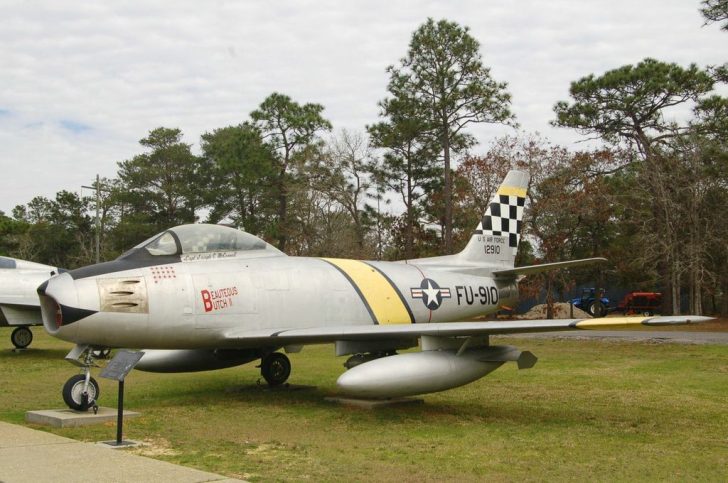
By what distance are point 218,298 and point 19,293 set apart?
1117 cm

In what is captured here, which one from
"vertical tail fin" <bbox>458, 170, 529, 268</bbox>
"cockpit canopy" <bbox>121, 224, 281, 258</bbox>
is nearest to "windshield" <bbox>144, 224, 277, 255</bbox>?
"cockpit canopy" <bbox>121, 224, 281, 258</bbox>

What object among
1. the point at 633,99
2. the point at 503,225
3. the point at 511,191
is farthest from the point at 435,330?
the point at 633,99

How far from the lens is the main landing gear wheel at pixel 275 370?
473 inches

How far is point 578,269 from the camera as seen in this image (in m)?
40.8

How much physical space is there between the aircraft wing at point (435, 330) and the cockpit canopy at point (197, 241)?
4.28ft

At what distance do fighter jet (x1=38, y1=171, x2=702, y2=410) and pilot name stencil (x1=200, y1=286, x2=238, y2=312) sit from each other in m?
0.01

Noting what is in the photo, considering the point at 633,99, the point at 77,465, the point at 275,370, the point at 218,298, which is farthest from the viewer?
the point at 633,99

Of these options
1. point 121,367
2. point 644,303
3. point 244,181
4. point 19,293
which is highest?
point 244,181

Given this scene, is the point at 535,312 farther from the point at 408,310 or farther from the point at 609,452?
the point at 609,452

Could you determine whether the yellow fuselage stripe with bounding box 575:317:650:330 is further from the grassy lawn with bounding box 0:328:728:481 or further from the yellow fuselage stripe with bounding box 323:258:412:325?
the yellow fuselage stripe with bounding box 323:258:412:325

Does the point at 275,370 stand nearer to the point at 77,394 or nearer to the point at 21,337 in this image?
the point at 77,394

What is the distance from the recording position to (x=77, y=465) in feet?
18.5

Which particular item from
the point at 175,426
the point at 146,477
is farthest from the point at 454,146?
the point at 146,477

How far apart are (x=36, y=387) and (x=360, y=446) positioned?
7.38 meters
